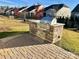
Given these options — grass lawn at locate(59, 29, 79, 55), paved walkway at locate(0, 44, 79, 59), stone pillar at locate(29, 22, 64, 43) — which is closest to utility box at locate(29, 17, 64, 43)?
stone pillar at locate(29, 22, 64, 43)

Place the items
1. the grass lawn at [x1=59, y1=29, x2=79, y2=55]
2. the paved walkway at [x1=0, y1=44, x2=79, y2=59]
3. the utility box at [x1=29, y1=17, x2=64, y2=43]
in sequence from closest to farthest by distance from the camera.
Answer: the paved walkway at [x1=0, y1=44, x2=79, y2=59] < the grass lawn at [x1=59, y1=29, x2=79, y2=55] < the utility box at [x1=29, y1=17, x2=64, y2=43]

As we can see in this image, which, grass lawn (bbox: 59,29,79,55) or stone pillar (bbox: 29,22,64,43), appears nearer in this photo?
grass lawn (bbox: 59,29,79,55)

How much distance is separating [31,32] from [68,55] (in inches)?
246

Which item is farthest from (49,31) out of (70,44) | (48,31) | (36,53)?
(36,53)

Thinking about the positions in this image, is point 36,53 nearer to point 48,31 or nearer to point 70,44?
point 48,31

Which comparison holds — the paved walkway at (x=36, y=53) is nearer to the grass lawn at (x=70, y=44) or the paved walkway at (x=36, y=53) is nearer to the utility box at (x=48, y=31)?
the grass lawn at (x=70, y=44)

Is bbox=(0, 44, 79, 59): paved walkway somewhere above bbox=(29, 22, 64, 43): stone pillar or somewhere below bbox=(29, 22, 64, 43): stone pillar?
below

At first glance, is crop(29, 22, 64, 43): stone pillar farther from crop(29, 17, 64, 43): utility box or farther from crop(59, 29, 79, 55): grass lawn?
crop(59, 29, 79, 55): grass lawn

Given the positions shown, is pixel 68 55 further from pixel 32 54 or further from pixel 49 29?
pixel 49 29

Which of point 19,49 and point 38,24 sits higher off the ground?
point 38,24

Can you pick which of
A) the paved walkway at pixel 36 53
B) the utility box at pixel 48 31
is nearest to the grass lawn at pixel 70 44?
the utility box at pixel 48 31

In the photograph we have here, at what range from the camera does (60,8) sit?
163 feet

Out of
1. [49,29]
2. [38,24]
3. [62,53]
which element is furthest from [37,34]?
[62,53]

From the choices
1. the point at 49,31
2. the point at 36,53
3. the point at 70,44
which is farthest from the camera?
the point at 70,44
